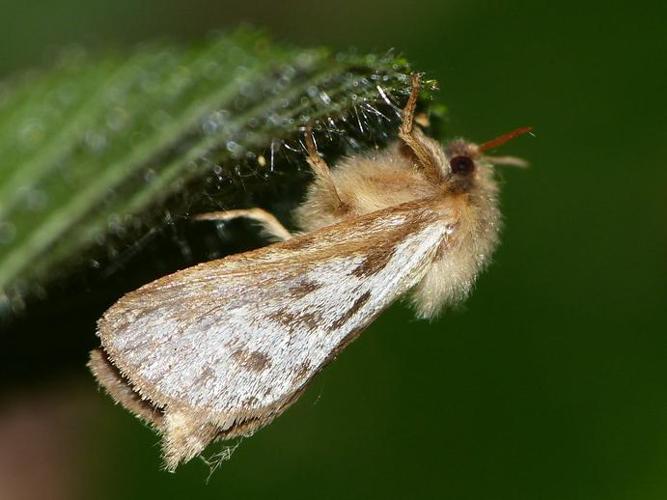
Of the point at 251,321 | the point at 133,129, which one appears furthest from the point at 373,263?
the point at 133,129

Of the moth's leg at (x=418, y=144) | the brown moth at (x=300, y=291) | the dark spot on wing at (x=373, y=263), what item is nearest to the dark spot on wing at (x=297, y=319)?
the brown moth at (x=300, y=291)

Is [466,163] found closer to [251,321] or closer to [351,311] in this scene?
[351,311]

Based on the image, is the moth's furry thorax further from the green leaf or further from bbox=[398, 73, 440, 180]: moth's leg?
the green leaf

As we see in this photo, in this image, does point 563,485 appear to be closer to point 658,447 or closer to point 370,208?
point 658,447

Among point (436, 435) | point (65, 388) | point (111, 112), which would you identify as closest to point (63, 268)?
point (111, 112)

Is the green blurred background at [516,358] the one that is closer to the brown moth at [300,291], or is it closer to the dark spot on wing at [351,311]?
the brown moth at [300,291]

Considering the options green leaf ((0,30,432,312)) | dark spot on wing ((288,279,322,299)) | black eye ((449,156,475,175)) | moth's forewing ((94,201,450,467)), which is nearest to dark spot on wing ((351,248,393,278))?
moth's forewing ((94,201,450,467))
